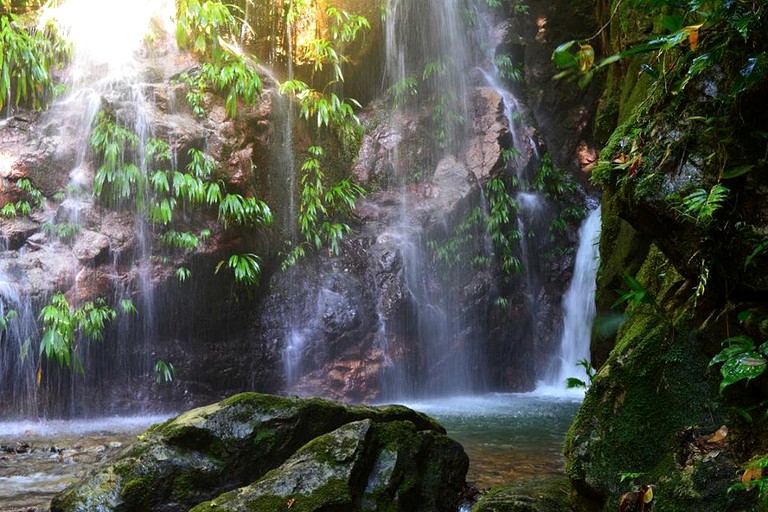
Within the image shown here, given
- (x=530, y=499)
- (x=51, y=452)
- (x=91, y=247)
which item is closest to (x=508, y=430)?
(x=530, y=499)

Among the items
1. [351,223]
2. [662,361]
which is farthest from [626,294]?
[351,223]

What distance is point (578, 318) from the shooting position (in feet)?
35.6

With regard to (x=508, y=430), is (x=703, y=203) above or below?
above

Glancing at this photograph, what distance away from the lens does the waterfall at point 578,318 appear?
34.4 ft

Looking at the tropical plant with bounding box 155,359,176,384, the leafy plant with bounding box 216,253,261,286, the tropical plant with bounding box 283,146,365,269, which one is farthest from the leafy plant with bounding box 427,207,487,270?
the tropical plant with bounding box 155,359,176,384

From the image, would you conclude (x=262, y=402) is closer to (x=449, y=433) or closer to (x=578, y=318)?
(x=449, y=433)

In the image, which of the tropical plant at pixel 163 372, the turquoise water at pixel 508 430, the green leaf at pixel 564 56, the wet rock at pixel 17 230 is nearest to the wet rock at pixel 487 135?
the turquoise water at pixel 508 430

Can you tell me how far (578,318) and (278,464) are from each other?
7991mm

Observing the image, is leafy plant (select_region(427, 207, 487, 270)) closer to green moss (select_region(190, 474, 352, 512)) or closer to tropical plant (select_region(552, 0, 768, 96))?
green moss (select_region(190, 474, 352, 512))

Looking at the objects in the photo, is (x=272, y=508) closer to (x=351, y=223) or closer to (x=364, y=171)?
(x=351, y=223)

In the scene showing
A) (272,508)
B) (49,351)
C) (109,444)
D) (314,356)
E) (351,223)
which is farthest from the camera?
(351,223)

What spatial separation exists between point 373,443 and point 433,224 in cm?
701

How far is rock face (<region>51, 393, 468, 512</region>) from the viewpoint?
3.43 metres

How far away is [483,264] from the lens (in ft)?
35.2
